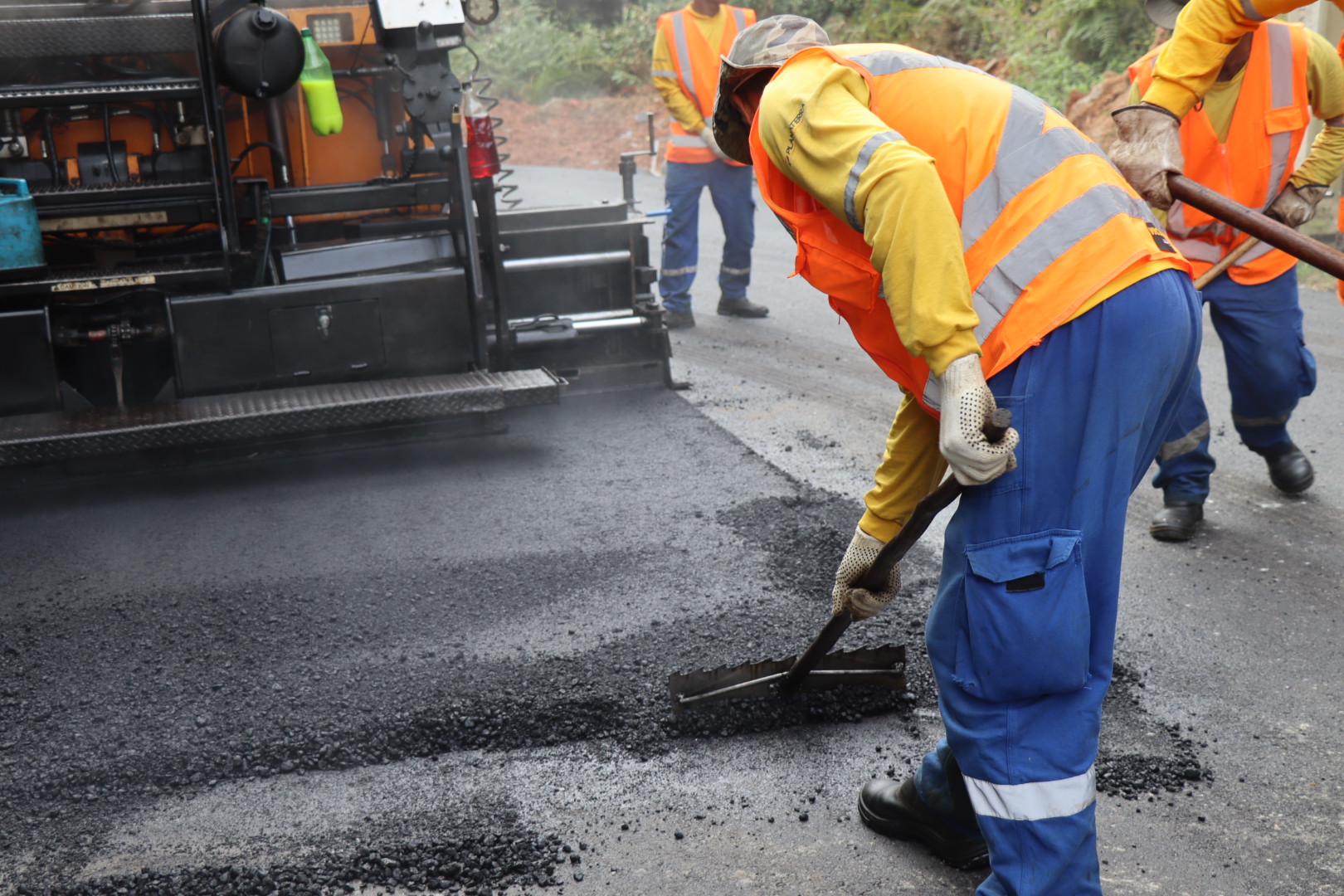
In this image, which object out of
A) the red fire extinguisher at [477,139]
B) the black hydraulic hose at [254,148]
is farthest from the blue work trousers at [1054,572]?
the black hydraulic hose at [254,148]

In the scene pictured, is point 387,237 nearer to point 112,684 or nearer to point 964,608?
point 112,684

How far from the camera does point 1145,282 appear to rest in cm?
182

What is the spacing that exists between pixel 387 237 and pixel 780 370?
228 centimetres

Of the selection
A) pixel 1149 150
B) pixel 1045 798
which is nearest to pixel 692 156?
pixel 1149 150

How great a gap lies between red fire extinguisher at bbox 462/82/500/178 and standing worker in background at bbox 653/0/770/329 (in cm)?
241

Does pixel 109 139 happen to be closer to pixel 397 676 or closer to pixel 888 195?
pixel 397 676

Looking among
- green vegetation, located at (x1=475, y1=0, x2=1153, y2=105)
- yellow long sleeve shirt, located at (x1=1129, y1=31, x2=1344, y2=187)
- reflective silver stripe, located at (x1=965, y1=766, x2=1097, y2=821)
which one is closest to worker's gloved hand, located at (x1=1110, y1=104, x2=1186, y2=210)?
yellow long sleeve shirt, located at (x1=1129, y1=31, x2=1344, y2=187)

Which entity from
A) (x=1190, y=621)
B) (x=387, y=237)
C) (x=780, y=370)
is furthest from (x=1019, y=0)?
(x=1190, y=621)

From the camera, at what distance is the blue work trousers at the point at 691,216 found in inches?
285

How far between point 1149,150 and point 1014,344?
1.49m

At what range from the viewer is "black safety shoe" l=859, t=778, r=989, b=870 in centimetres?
229

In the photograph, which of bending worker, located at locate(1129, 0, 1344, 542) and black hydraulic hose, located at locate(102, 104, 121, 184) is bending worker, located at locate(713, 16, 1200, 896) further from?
black hydraulic hose, located at locate(102, 104, 121, 184)

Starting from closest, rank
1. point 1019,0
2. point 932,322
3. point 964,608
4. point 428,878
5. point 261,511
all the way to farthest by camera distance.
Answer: point 932,322 < point 964,608 < point 428,878 < point 261,511 < point 1019,0

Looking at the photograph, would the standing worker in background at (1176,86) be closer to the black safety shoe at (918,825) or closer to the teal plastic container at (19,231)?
the black safety shoe at (918,825)
